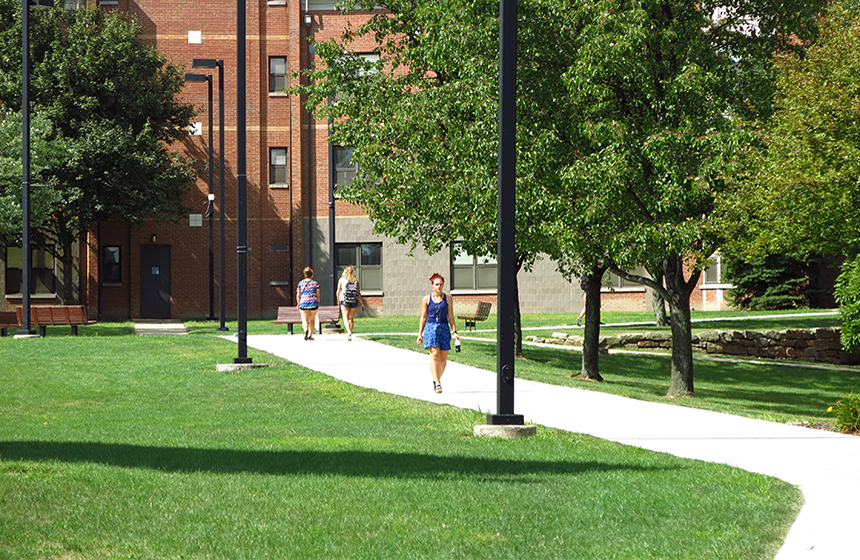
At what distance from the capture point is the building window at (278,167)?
40.0 m

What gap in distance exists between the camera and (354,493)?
643cm

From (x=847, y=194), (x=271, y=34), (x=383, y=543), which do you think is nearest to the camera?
(x=383, y=543)

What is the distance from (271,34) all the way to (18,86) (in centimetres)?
1070

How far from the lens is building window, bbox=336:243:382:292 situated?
4056 cm

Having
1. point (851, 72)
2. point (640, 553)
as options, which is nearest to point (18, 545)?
point (640, 553)

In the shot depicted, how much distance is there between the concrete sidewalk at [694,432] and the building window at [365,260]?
22134 mm

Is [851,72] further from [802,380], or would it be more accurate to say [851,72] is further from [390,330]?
[390,330]

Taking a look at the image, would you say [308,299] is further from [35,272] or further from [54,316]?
[35,272]

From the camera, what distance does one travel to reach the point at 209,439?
906 cm

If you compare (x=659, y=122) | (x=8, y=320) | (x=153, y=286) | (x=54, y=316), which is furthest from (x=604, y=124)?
(x=153, y=286)

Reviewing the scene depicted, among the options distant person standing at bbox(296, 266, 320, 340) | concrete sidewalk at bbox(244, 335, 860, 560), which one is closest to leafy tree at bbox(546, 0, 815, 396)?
concrete sidewalk at bbox(244, 335, 860, 560)

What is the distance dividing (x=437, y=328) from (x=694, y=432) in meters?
4.41

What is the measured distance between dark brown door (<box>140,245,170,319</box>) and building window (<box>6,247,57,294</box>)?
3626 mm

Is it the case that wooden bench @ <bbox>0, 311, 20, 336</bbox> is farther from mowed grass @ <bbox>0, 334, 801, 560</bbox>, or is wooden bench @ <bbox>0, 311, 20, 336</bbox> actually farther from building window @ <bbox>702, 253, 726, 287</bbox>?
building window @ <bbox>702, 253, 726, 287</bbox>
